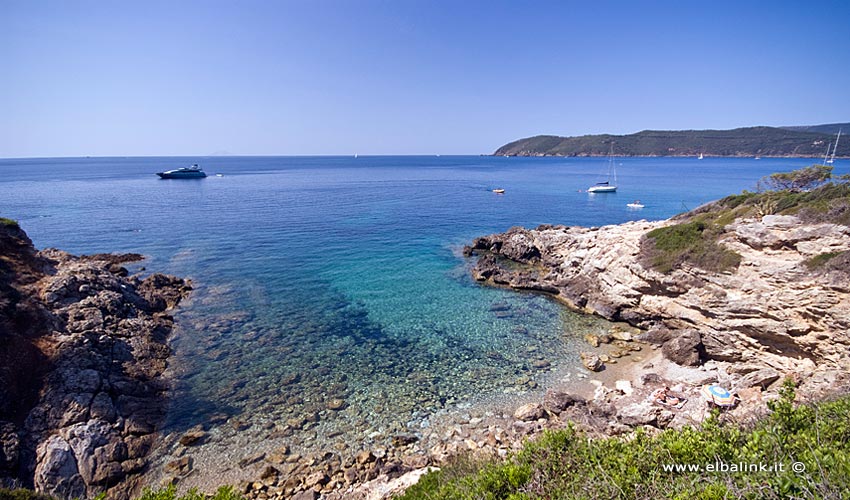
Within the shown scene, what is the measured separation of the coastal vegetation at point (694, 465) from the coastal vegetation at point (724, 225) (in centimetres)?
1611

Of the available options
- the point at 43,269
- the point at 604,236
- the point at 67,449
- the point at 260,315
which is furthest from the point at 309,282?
the point at 604,236

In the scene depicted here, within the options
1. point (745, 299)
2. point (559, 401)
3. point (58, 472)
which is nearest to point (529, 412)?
point (559, 401)

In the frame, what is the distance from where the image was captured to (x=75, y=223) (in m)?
50.5

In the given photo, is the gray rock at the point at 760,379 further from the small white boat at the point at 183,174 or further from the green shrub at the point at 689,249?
the small white boat at the point at 183,174

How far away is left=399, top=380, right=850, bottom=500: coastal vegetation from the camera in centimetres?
602

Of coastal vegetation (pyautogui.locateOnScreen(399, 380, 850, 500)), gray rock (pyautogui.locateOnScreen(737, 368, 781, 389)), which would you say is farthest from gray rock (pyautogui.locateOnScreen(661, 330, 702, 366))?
coastal vegetation (pyautogui.locateOnScreen(399, 380, 850, 500))

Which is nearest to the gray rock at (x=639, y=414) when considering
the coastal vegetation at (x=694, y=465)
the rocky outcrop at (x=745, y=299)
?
the rocky outcrop at (x=745, y=299)

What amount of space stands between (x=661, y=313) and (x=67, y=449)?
3021 cm

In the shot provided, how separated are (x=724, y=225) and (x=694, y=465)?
81.7 feet

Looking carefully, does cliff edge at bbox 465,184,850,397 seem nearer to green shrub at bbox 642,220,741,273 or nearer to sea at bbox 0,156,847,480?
green shrub at bbox 642,220,741,273

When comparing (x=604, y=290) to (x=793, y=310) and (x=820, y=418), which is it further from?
(x=820, y=418)

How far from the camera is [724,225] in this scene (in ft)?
84.8

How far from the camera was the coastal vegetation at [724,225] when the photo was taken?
21234 mm

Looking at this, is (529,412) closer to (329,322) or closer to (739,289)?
(739,289)
